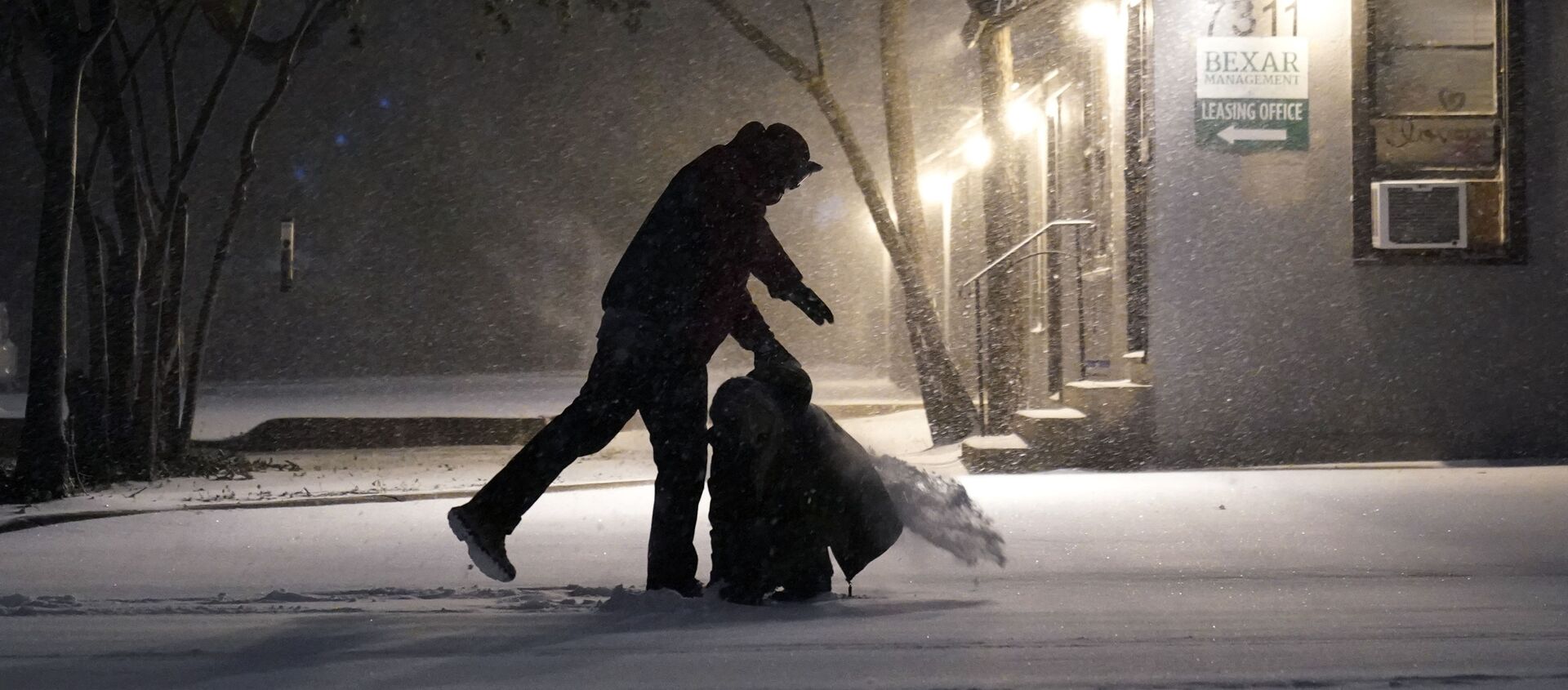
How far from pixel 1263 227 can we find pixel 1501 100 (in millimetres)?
1743

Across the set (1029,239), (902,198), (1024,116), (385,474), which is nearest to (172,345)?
(385,474)

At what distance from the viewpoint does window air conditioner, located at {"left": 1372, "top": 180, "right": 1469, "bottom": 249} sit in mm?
10594

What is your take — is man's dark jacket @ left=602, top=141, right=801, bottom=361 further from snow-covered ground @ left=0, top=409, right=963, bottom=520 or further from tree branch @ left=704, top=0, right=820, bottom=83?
tree branch @ left=704, top=0, right=820, bottom=83

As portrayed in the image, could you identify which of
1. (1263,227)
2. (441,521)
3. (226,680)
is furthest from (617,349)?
(1263,227)

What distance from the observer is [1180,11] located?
10719 mm

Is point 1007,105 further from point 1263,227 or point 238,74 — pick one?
point 238,74

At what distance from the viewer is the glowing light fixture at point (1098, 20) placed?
480 inches

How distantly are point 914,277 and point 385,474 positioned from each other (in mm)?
4521

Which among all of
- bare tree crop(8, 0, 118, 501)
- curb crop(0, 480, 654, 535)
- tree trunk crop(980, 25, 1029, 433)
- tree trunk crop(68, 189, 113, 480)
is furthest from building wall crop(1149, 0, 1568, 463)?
tree trunk crop(68, 189, 113, 480)

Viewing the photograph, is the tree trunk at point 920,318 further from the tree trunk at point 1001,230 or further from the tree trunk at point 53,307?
the tree trunk at point 53,307

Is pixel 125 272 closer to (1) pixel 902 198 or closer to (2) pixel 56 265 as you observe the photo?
(2) pixel 56 265

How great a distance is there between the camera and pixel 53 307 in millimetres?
10570

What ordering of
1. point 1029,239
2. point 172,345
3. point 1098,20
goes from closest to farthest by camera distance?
1. point 1029,239
2. point 1098,20
3. point 172,345

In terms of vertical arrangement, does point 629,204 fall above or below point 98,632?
above
